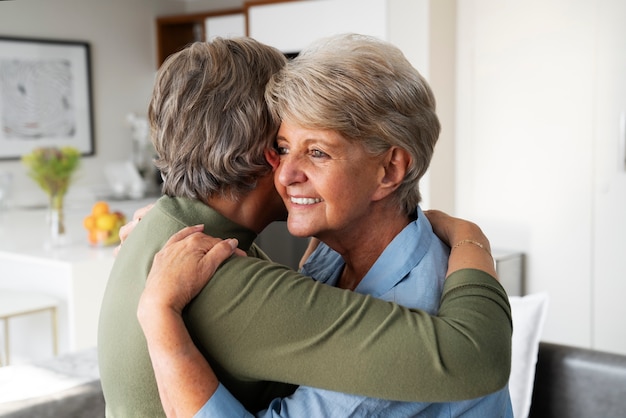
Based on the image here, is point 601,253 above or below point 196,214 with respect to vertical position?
below

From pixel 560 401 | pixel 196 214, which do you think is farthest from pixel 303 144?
pixel 560 401

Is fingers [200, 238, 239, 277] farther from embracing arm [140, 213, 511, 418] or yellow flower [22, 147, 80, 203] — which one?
yellow flower [22, 147, 80, 203]

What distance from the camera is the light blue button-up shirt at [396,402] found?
1.11 meters

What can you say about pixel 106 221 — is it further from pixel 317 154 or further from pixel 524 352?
pixel 317 154

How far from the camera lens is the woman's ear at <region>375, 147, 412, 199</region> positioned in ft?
4.00

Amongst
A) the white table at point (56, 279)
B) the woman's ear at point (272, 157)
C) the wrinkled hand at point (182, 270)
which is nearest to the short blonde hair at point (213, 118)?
the woman's ear at point (272, 157)

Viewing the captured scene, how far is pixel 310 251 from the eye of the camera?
165cm

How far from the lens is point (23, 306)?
3844mm

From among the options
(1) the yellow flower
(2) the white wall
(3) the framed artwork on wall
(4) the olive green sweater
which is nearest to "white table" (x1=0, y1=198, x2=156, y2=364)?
(1) the yellow flower

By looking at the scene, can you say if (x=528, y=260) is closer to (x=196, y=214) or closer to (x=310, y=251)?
(x=310, y=251)

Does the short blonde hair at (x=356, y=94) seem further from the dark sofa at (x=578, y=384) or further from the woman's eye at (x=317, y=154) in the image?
the dark sofa at (x=578, y=384)

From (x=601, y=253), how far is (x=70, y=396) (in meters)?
2.84

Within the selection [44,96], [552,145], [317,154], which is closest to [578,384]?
[317,154]

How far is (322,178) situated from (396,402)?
34 centimetres
